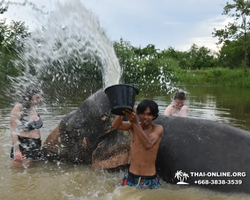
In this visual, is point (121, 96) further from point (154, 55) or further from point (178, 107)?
point (154, 55)

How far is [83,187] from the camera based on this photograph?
3.48 meters

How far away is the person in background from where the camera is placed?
13.3 feet

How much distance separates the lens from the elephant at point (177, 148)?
3312 mm

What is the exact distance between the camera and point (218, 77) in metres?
27.5

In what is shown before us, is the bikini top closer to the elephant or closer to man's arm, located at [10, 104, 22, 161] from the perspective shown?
man's arm, located at [10, 104, 22, 161]

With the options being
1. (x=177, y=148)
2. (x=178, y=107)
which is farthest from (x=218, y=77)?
(x=177, y=148)

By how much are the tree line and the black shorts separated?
351cm

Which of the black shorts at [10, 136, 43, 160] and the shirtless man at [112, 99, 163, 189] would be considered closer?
the shirtless man at [112, 99, 163, 189]

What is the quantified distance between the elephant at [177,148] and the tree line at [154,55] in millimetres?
3851

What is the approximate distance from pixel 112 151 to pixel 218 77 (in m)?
25.7

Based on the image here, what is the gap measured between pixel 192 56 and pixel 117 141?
4631 centimetres

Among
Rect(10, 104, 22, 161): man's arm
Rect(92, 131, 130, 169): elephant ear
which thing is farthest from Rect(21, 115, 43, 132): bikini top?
Rect(92, 131, 130, 169): elephant ear

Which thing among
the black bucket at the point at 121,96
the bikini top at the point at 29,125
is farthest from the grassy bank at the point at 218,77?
the black bucket at the point at 121,96

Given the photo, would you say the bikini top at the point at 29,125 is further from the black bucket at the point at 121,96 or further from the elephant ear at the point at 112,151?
the black bucket at the point at 121,96
